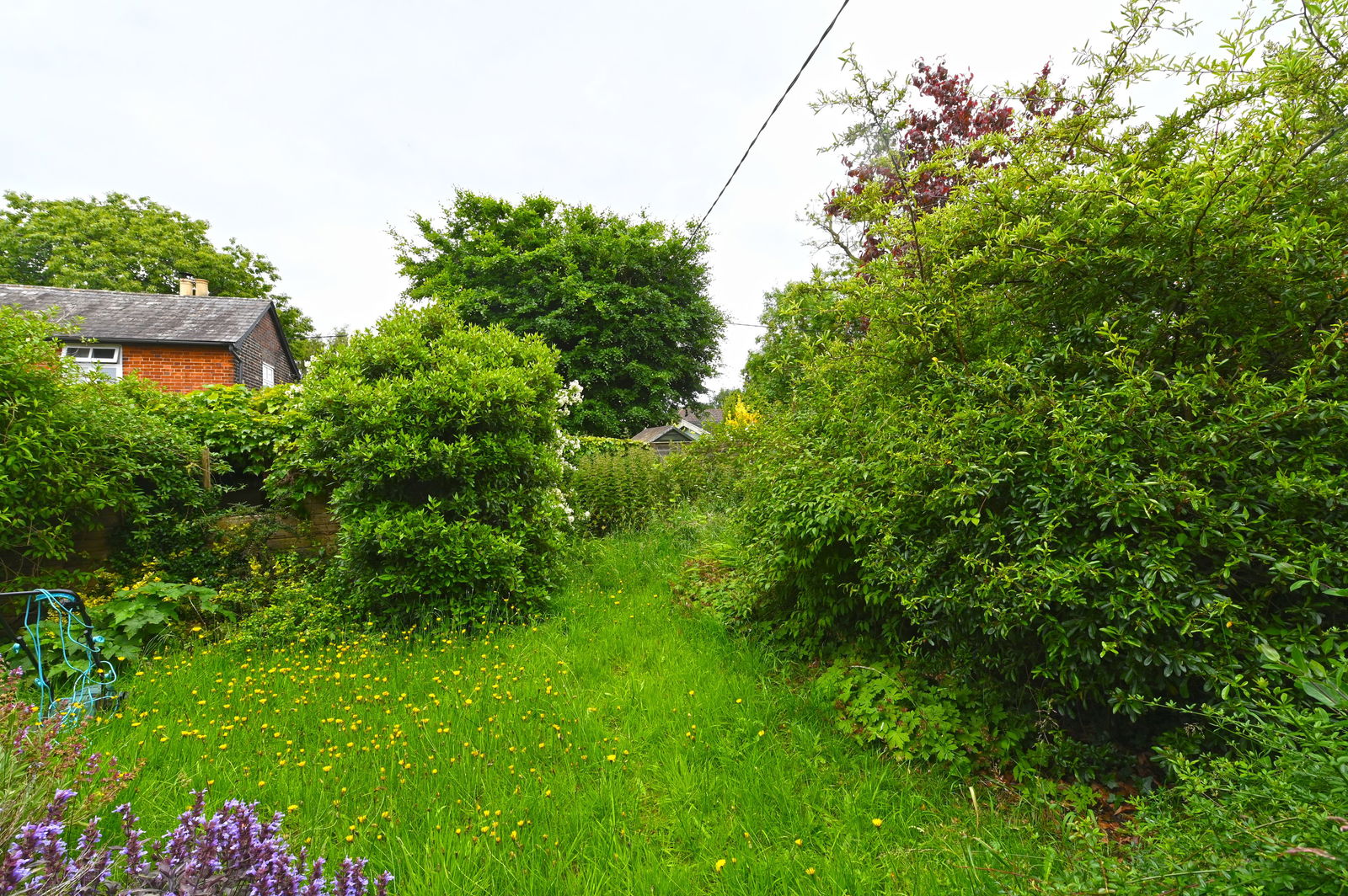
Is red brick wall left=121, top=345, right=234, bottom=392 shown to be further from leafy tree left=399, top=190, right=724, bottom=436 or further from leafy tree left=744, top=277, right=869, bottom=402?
leafy tree left=744, top=277, right=869, bottom=402

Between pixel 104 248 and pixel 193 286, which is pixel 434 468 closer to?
pixel 193 286

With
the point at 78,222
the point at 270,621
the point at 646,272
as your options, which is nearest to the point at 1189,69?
the point at 270,621

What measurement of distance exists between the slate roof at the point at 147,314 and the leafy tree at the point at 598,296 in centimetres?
519

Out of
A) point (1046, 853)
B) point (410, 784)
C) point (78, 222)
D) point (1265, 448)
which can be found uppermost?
point (78, 222)

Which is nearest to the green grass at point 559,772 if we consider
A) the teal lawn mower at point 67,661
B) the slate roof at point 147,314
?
the teal lawn mower at point 67,661

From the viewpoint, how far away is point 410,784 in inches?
86.4

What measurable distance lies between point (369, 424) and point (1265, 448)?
4723mm

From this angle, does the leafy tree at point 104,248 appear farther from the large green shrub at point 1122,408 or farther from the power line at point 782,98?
the large green shrub at point 1122,408

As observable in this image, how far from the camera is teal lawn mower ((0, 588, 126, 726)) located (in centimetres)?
268

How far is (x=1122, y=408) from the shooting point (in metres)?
2.09

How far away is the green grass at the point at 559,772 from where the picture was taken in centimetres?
178

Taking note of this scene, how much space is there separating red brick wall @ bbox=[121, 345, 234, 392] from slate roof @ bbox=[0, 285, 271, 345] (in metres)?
0.36

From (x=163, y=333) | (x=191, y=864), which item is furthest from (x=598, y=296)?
(x=191, y=864)

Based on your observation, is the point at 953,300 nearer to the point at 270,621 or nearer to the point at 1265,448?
the point at 1265,448
